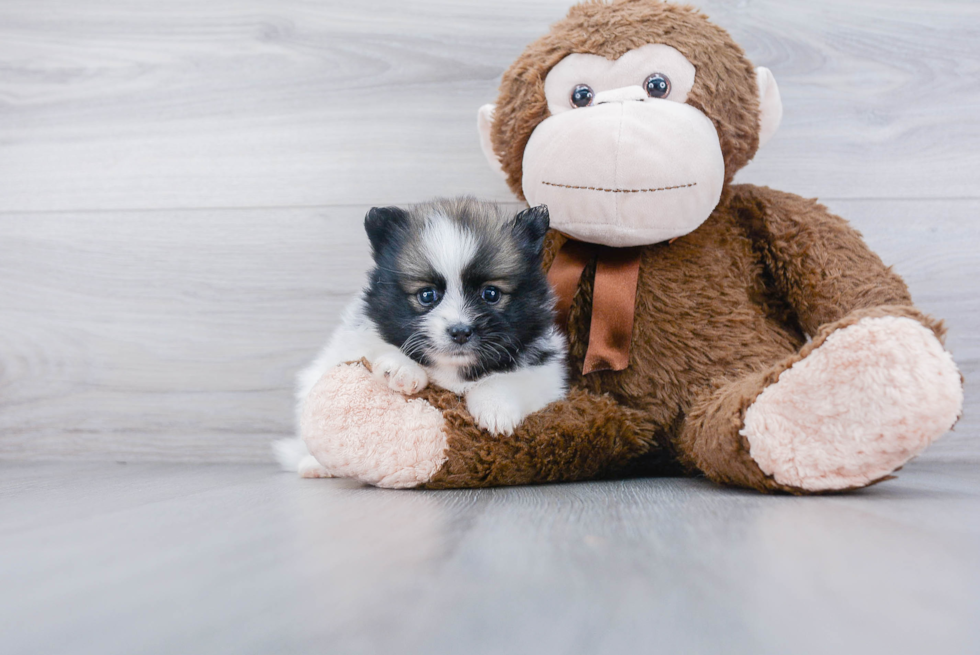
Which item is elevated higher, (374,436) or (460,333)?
(460,333)

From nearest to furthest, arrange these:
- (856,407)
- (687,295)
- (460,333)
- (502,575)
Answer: (502,575) < (856,407) < (460,333) < (687,295)

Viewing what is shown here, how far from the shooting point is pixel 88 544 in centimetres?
76

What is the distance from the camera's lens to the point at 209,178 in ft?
5.31

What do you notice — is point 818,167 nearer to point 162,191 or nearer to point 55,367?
point 162,191

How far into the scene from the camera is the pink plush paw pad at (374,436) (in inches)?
39.9

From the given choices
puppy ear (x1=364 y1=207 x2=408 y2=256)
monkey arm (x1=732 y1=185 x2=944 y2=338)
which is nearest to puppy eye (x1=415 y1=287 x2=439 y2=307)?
puppy ear (x1=364 y1=207 x2=408 y2=256)

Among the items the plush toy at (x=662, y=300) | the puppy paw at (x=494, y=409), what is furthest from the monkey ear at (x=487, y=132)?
the puppy paw at (x=494, y=409)

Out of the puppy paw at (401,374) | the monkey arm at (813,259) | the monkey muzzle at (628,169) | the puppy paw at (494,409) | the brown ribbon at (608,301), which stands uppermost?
the monkey muzzle at (628,169)

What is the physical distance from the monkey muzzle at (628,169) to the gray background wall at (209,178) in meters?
0.45

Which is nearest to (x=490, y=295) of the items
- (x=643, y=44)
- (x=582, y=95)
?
(x=582, y=95)

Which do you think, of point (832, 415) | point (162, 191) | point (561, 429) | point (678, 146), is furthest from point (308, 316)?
point (832, 415)

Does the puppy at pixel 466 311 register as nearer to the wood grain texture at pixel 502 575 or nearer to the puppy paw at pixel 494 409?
the puppy paw at pixel 494 409

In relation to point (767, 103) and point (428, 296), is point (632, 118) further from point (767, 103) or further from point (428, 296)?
point (428, 296)

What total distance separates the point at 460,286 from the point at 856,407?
569 mm
